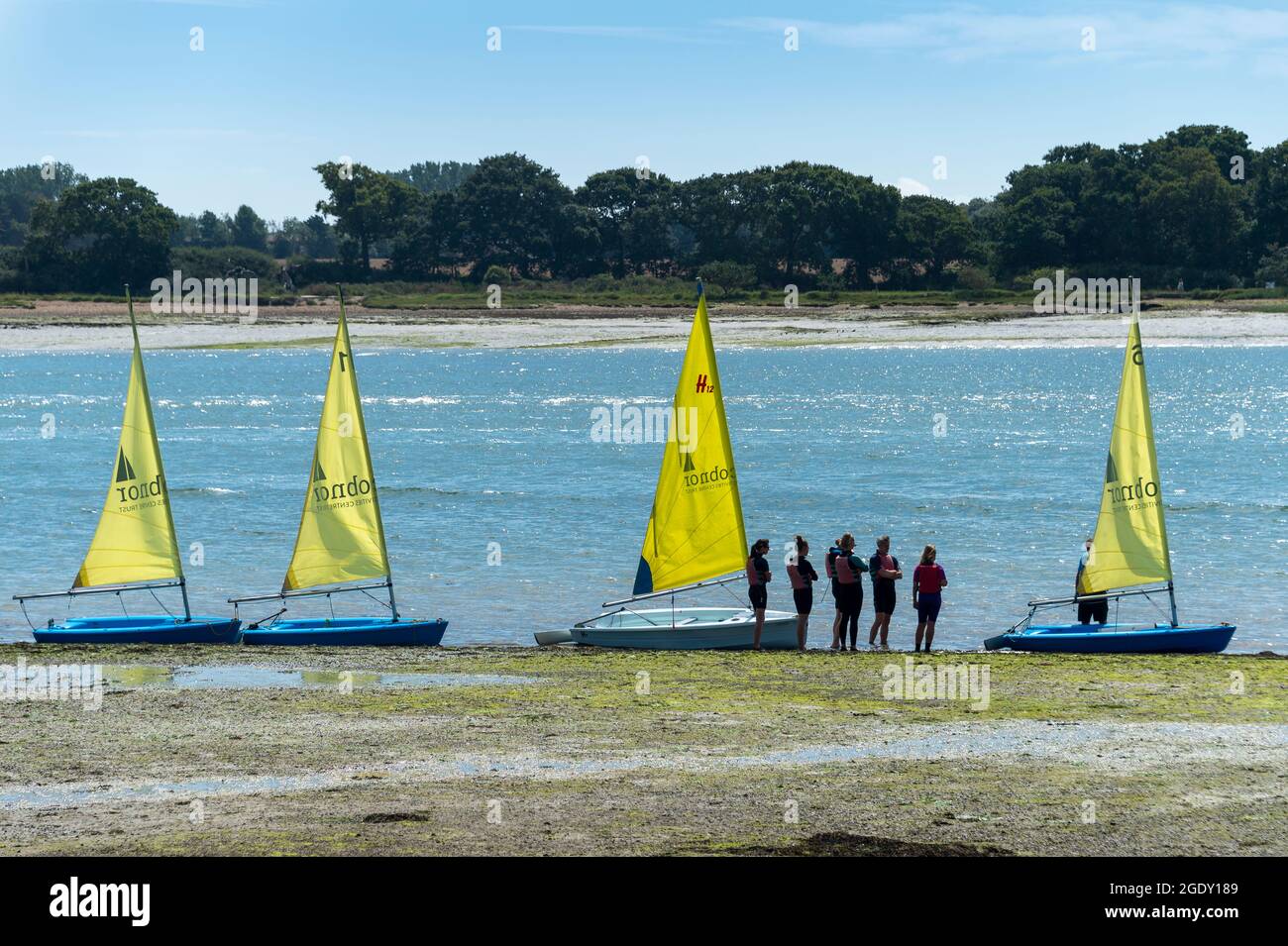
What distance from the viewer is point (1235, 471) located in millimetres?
56375

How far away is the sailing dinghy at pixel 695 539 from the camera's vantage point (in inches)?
950

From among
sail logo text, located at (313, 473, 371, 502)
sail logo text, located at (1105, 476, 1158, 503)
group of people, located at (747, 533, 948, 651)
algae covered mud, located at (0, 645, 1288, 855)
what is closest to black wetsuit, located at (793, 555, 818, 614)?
group of people, located at (747, 533, 948, 651)

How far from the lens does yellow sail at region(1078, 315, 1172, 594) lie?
24797mm

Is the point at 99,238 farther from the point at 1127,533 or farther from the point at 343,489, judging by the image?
the point at 1127,533

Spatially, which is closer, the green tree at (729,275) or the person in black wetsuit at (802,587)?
the person in black wetsuit at (802,587)

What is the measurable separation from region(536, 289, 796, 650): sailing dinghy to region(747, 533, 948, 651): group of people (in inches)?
19.7

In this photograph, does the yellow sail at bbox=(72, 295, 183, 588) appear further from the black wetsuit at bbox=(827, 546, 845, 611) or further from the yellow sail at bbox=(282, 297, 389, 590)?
the black wetsuit at bbox=(827, 546, 845, 611)

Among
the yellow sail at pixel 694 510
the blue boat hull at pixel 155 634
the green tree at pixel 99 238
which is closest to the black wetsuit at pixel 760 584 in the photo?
the yellow sail at pixel 694 510

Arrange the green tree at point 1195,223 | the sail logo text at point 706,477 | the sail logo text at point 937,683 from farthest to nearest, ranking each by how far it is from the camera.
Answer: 1. the green tree at point 1195,223
2. the sail logo text at point 706,477
3. the sail logo text at point 937,683

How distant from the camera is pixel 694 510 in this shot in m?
24.6

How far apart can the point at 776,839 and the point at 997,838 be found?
1807 mm

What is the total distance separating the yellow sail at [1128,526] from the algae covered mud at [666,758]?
2355 millimetres

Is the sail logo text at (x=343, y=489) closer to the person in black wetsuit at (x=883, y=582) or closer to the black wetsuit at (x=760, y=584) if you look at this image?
the black wetsuit at (x=760, y=584)

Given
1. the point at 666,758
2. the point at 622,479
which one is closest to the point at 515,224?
the point at 622,479
